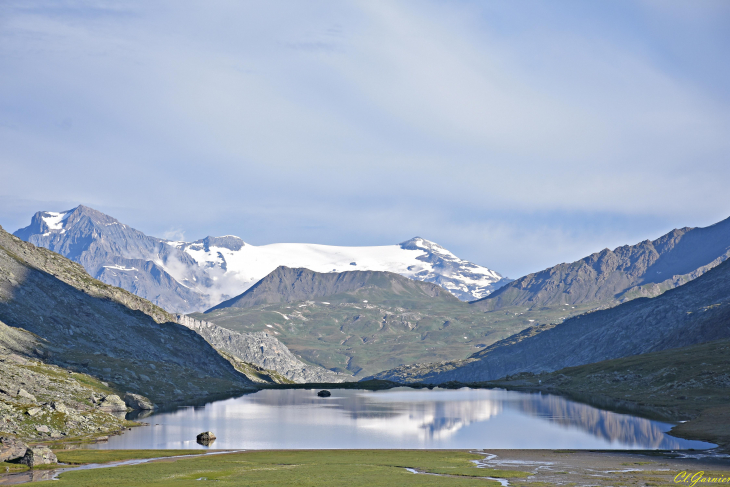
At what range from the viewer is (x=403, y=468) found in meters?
103

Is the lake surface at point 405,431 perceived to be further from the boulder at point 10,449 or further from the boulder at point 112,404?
the boulder at point 10,449

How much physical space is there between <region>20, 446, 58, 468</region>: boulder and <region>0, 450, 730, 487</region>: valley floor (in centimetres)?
516

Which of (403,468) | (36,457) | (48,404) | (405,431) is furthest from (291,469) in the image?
(48,404)

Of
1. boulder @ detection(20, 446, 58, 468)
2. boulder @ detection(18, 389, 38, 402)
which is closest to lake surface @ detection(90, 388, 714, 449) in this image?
boulder @ detection(18, 389, 38, 402)

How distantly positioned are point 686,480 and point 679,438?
58562mm

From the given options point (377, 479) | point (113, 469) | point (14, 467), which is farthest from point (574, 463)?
point (14, 467)

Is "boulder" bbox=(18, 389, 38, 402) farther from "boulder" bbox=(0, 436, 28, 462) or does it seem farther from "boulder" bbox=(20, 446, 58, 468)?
"boulder" bbox=(20, 446, 58, 468)

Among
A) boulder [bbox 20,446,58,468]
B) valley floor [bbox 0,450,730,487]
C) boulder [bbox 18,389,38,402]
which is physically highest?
boulder [bbox 18,389,38,402]

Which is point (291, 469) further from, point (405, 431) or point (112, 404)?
point (112, 404)

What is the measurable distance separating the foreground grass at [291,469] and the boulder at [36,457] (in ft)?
18.9

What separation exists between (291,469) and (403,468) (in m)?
18.1

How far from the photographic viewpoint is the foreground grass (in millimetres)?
85875

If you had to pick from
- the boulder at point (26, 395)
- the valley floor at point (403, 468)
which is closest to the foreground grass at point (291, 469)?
the valley floor at point (403, 468)

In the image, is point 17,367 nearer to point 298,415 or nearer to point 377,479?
point 298,415
